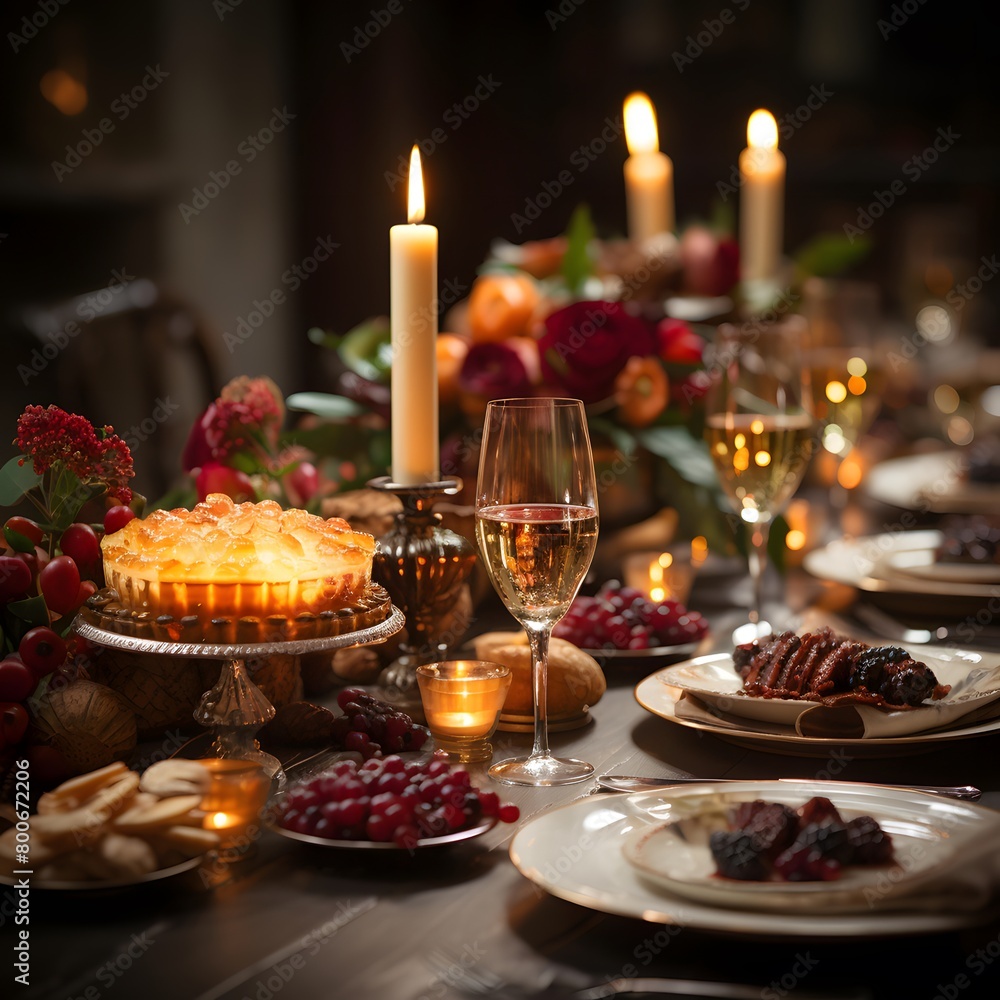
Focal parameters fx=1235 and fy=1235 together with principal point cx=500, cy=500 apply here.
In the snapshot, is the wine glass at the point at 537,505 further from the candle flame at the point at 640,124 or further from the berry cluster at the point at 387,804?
the candle flame at the point at 640,124

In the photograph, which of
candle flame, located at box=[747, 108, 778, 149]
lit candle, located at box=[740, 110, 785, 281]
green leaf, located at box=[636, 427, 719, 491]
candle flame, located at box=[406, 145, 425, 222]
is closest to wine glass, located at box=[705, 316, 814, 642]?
green leaf, located at box=[636, 427, 719, 491]

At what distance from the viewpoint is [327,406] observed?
1.65 metres

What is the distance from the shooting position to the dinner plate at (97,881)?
734 millimetres

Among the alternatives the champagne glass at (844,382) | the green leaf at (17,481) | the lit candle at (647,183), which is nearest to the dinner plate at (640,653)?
the green leaf at (17,481)

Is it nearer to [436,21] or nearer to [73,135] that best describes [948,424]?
[73,135]

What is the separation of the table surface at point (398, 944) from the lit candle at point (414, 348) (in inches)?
18.2

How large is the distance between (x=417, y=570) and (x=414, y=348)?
217 millimetres

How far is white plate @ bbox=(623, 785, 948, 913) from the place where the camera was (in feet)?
2.26

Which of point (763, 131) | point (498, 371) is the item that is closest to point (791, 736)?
point (498, 371)

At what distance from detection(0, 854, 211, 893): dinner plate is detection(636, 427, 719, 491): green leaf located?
42.9 inches

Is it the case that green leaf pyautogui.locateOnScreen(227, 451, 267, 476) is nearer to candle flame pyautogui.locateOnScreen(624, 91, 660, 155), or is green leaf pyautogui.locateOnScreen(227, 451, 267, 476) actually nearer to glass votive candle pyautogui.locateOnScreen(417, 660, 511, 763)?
glass votive candle pyautogui.locateOnScreen(417, 660, 511, 763)

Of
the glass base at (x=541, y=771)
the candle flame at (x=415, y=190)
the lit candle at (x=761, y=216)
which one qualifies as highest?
the lit candle at (x=761, y=216)

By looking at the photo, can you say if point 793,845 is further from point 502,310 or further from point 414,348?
point 502,310

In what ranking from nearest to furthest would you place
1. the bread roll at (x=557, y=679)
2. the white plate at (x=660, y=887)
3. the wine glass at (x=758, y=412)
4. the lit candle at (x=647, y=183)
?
the white plate at (x=660, y=887) < the bread roll at (x=557, y=679) < the wine glass at (x=758, y=412) < the lit candle at (x=647, y=183)
